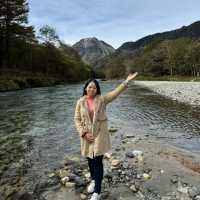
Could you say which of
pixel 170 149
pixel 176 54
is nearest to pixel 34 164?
pixel 170 149

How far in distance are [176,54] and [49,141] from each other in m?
106

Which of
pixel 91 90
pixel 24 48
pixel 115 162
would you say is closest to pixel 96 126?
pixel 91 90

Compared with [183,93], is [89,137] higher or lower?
higher

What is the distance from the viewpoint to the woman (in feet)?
18.6

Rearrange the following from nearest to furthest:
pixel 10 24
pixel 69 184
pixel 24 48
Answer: pixel 69 184, pixel 10 24, pixel 24 48

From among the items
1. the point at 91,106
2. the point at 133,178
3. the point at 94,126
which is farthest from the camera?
the point at 133,178

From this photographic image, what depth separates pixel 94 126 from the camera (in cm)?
565

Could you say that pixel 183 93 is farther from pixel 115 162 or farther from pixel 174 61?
pixel 174 61

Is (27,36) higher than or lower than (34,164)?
higher

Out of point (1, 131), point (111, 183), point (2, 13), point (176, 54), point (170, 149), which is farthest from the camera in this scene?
point (176, 54)

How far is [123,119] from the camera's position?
17875 millimetres

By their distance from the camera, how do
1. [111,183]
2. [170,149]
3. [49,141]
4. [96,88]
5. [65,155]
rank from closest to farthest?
[96,88], [111,183], [65,155], [170,149], [49,141]

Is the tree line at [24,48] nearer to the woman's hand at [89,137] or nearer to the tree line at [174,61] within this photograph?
the tree line at [174,61]

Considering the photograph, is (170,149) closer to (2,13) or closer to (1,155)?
(1,155)
